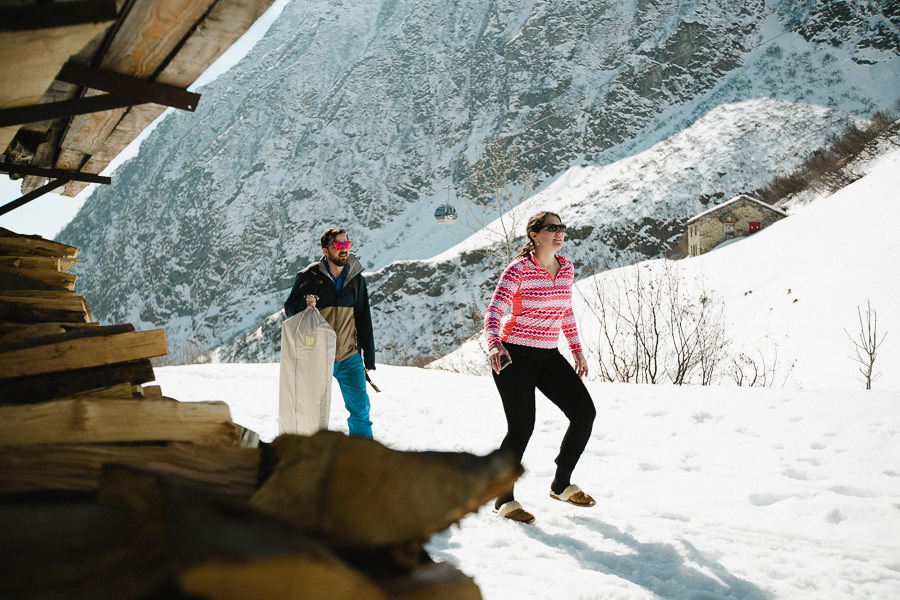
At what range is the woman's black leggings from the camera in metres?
3.38

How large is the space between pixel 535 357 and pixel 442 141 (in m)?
70.3

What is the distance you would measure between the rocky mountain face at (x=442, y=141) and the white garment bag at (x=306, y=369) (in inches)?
818

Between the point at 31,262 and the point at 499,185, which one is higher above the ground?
the point at 499,185

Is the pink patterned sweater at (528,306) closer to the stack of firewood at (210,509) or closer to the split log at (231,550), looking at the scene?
the stack of firewood at (210,509)

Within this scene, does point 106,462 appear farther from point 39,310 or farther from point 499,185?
point 499,185

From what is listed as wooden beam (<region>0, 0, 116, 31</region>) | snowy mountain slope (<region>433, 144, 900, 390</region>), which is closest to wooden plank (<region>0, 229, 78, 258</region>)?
wooden beam (<region>0, 0, 116, 31</region>)

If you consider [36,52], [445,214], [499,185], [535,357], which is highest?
[445,214]

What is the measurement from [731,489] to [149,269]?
93765 mm

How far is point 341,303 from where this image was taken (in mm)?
4445

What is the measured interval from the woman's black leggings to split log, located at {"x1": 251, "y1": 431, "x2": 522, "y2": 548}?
266cm

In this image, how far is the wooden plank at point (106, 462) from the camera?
91 cm

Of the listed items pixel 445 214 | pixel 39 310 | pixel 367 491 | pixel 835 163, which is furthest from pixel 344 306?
pixel 835 163

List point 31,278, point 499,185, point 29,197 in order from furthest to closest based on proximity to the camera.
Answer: point 499,185 < point 29,197 < point 31,278

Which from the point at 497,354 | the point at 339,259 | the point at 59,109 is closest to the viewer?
the point at 59,109
